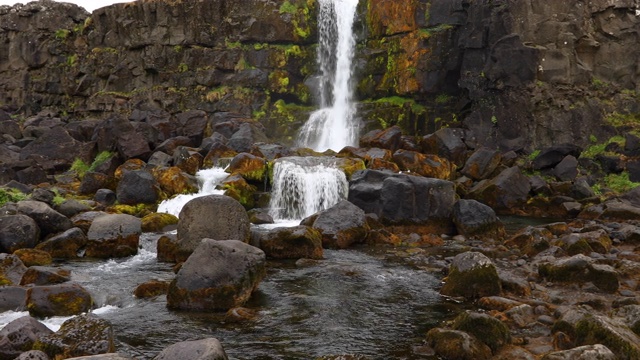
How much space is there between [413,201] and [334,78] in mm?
18723

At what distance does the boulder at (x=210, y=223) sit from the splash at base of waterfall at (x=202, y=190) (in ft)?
Result: 17.9

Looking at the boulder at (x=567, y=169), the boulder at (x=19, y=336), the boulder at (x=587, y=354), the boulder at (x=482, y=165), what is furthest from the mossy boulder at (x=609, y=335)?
the boulder at (x=567, y=169)

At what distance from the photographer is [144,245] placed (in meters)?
15.1

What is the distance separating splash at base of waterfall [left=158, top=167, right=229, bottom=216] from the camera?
19.7m

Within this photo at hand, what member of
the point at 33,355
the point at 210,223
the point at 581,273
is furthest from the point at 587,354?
the point at 210,223

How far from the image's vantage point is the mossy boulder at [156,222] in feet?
55.4

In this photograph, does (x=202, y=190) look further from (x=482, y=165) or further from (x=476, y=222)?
(x=482, y=165)

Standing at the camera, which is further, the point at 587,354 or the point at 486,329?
the point at 486,329

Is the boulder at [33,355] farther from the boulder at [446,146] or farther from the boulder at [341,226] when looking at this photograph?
the boulder at [446,146]

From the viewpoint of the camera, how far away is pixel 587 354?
6.97m

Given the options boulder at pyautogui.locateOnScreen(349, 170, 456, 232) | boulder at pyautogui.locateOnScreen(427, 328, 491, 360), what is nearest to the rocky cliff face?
boulder at pyautogui.locateOnScreen(349, 170, 456, 232)

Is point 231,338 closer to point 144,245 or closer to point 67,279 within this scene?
point 67,279

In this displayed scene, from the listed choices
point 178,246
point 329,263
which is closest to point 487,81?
point 329,263

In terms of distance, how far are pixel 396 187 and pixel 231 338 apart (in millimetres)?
10269
